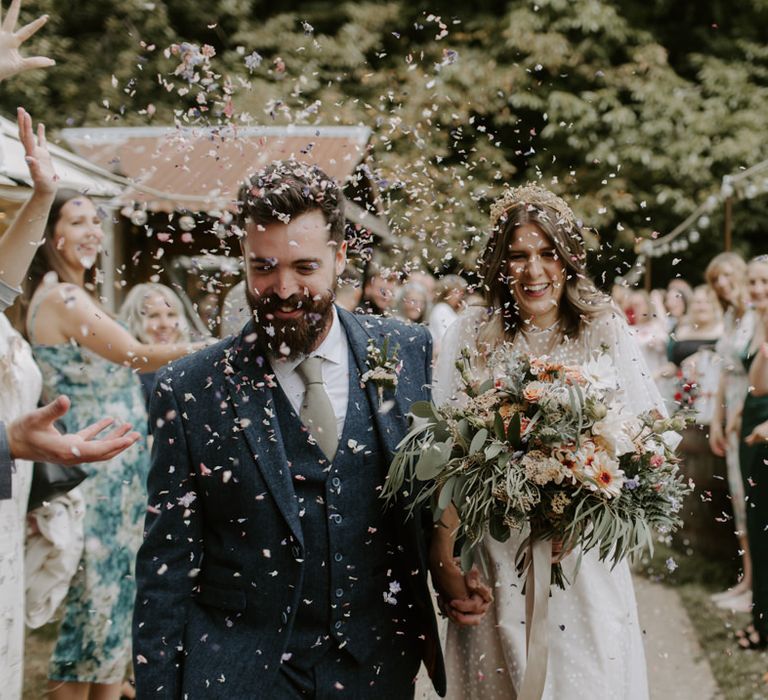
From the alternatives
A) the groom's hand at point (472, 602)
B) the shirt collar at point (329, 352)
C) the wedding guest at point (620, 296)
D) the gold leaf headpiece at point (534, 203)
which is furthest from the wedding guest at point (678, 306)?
the shirt collar at point (329, 352)

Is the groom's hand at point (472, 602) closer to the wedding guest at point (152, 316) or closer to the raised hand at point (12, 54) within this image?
the raised hand at point (12, 54)

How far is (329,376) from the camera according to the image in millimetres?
2615

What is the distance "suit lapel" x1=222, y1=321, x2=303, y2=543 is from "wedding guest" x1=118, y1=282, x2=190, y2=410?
3341 mm

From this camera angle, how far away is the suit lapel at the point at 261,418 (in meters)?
2.42

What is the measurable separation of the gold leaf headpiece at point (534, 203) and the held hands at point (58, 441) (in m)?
1.64

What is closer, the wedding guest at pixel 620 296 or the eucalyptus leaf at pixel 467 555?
the eucalyptus leaf at pixel 467 555

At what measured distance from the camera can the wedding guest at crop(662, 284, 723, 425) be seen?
7332 mm

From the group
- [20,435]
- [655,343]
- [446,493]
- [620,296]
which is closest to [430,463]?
[446,493]

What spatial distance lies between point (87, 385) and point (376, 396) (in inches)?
92.6

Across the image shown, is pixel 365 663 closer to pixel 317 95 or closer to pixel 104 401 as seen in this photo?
pixel 104 401

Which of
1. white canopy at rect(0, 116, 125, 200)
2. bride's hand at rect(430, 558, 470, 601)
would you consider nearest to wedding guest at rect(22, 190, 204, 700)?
white canopy at rect(0, 116, 125, 200)

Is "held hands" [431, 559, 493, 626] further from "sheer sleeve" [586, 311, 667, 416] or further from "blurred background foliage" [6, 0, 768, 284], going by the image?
"blurred background foliage" [6, 0, 768, 284]

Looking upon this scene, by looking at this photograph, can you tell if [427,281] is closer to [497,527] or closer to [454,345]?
[454,345]

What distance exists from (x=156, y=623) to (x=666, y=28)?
16744 millimetres
